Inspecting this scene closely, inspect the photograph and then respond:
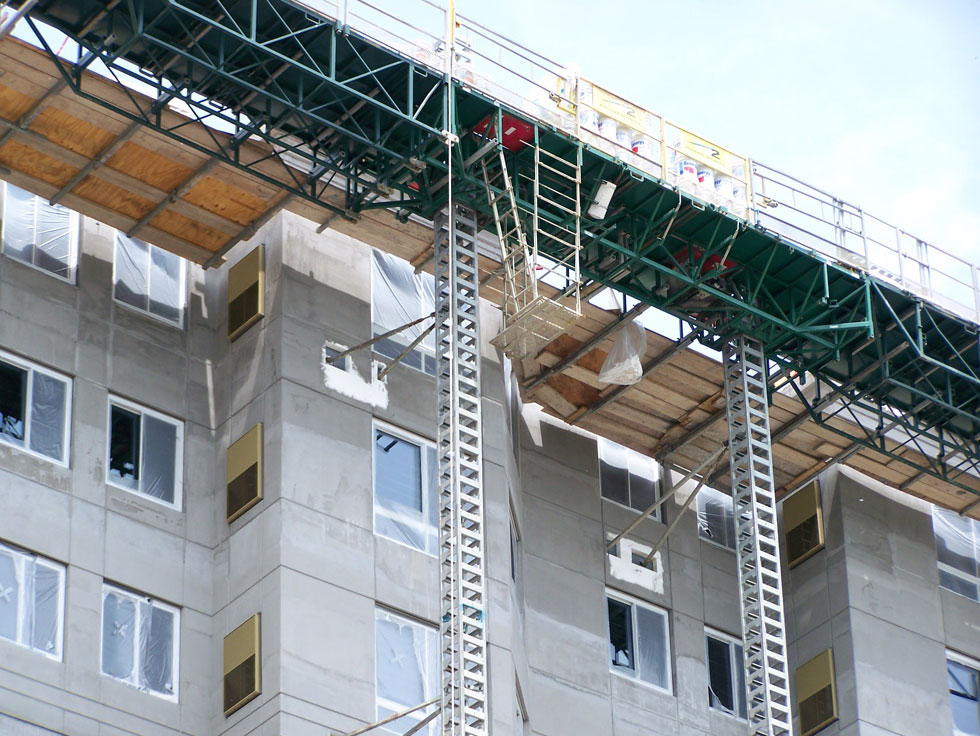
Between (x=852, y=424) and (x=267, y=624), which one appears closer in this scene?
(x=267, y=624)

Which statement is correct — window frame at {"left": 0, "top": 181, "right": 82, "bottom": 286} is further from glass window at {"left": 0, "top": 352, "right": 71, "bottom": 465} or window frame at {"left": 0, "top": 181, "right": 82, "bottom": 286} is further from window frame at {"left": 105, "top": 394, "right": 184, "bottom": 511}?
window frame at {"left": 105, "top": 394, "right": 184, "bottom": 511}

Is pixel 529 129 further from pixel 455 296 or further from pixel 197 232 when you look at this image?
pixel 197 232

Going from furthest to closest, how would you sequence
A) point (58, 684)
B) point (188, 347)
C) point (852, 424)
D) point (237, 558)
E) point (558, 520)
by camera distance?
point (852, 424)
point (558, 520)
point (188, 347)
point (237, 558)
point (58, 684)

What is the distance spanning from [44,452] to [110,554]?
2240 mm

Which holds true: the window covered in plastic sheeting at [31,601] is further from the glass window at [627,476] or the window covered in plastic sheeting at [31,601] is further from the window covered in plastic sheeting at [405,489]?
the glass window at [627,476]

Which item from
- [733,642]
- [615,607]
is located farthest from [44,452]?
[733,642]

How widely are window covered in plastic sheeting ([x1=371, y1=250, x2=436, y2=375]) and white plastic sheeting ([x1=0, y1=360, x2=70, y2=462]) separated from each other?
21.2 ft

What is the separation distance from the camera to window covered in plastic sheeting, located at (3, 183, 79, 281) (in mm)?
39312

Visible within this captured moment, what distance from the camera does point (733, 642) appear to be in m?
47.7

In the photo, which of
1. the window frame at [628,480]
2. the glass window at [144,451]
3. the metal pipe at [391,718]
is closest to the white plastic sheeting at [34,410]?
the glass window at [144,451]

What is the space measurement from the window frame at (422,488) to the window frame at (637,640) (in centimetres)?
670

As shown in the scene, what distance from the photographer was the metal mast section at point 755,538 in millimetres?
39344

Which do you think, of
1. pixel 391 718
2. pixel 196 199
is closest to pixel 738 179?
pixel 196 199

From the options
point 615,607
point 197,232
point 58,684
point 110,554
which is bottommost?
point 58,684
